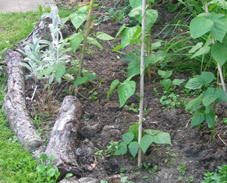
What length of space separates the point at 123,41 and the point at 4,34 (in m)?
2.65

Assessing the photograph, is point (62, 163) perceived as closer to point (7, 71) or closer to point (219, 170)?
point (219, 170)

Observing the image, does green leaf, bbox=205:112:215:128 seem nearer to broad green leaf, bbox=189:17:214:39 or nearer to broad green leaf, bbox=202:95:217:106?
broad green leaf, bbox=202:95:217:106

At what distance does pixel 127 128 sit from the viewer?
135 inches

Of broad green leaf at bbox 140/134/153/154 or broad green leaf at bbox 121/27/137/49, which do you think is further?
broad green leaf at bbox 121/27/137/49

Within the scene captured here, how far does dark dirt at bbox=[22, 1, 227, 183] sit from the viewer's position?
2969mm

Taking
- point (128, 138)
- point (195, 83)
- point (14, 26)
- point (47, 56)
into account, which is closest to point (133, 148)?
point (128, 138)

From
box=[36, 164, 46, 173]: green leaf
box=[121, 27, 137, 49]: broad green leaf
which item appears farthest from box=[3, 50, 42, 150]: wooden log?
box=[121, 27, 137, 49]: broad green leaf

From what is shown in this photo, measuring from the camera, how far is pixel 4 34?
Result: 202 inches

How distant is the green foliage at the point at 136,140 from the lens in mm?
2840

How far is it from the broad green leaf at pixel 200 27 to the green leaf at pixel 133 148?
3.10ft

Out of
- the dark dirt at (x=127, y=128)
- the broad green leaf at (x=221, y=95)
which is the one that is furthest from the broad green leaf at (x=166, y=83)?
the broad green leaf at (x=221, y=95)

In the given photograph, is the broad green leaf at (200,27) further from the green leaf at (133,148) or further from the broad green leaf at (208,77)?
the green leaf at (133,148)

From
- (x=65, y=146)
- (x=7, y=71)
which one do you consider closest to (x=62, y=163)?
(x=65, y=146)

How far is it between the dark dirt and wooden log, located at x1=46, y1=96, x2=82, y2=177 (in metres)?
0.09
